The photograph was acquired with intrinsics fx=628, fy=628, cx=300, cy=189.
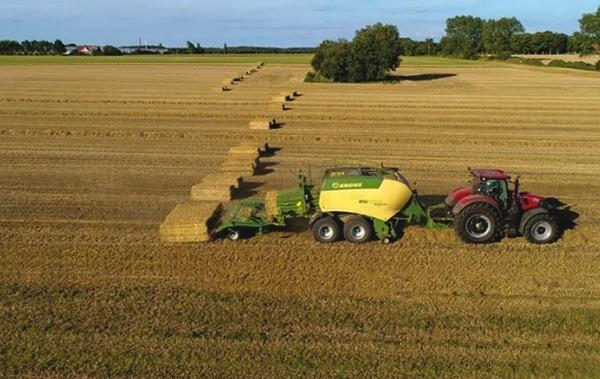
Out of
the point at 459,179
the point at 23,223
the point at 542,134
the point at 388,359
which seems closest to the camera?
the point at 388,359

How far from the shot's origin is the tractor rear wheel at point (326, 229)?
10.7 metres

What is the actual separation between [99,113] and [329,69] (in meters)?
26.7

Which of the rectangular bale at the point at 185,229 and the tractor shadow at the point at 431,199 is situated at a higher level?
the rectangular bale at the point at 185,229

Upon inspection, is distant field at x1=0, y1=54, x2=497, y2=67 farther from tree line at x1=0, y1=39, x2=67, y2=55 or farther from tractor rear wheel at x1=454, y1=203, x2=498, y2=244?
tractor rear wheel at x1=454, y1=203, x2=498, y2=244

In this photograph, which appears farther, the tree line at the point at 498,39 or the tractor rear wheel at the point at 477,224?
the tree line at the point at 498,39

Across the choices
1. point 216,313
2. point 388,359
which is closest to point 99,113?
point 216,313

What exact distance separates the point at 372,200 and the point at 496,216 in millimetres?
2148

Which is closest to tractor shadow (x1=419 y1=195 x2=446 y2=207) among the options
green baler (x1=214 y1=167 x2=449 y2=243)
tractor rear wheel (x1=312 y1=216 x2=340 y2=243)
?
green baler (x1=214 y1=167 x2=449 y2=243)

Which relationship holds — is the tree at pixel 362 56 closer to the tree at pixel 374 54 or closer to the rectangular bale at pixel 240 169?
the tree at pixel 374 54

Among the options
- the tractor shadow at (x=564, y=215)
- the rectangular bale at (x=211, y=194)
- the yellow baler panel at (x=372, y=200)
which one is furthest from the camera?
the rectangular bale at (x=211, y=194)

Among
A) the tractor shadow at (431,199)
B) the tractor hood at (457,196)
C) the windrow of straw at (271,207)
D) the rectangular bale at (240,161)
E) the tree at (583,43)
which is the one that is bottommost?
the tractor shadow at (431,199)

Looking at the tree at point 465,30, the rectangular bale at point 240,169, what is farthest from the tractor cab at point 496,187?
the tree at point 465,30

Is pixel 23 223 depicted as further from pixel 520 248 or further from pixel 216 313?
pixel 520 248

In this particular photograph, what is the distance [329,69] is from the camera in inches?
2026
